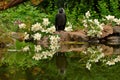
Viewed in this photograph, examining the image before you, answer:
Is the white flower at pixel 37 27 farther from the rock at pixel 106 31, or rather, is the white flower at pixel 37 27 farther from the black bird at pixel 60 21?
the rock at pixel 106 31

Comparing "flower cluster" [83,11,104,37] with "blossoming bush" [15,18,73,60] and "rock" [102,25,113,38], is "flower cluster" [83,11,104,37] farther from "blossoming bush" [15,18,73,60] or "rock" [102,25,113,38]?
"blossoming bush" [15,18,73,60]

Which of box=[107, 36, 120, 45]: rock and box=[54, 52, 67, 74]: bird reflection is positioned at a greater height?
box=[54, 52, 67, 74]: bird reflection

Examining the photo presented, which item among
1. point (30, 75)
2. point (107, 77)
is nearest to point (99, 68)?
point (107, 77)

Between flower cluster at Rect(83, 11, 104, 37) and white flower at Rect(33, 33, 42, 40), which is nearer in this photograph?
white flower at Rect(33, 33, 42, 40)

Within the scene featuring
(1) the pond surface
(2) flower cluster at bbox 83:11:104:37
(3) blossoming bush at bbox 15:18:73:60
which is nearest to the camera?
(1) the pond surface

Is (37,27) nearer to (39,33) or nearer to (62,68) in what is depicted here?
(39,33)

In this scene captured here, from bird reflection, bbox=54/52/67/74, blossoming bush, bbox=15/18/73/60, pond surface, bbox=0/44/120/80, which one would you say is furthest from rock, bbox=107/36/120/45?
bird reflection, bbox=54/52/67/74

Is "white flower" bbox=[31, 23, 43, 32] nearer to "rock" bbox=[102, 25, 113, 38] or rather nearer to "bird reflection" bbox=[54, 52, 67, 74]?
"rock" bbox=[102, 25, 113, 38]

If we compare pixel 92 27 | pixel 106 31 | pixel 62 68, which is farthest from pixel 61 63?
pixel 106 31

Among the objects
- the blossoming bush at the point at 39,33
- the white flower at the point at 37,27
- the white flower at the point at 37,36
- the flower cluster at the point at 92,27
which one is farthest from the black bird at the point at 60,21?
the white flower at the point at 37,27

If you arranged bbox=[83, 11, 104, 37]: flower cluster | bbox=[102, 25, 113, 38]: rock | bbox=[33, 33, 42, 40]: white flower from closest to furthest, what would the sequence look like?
1. bbox=[33, 33, 42, 40]: white flower
2. bbox=[83, 11, 104, 37]: flower cluster
3. bbox=[102, 25, 113, 38]: rock

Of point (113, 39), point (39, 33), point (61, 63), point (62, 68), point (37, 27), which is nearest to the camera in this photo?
point (62, 68)

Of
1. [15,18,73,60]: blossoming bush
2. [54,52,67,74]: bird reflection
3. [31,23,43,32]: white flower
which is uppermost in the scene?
[54,52,67,74]: bird reflection

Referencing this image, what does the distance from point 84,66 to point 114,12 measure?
451 inches
